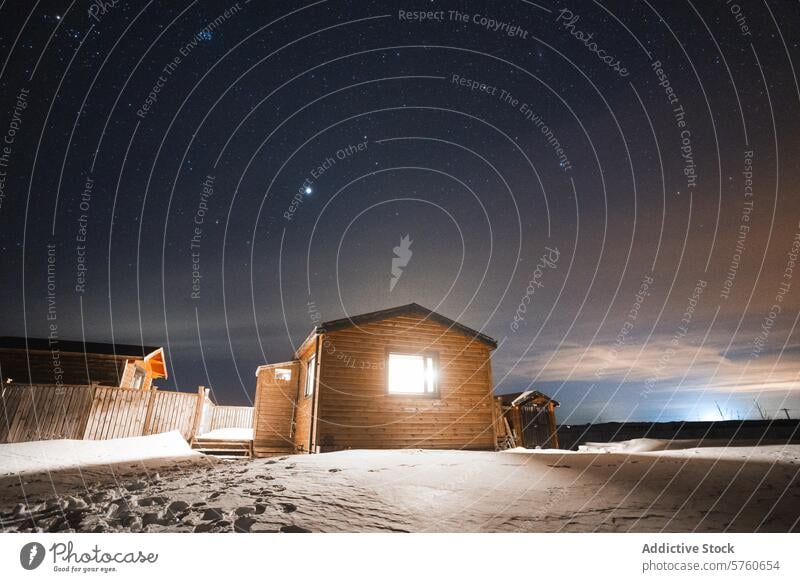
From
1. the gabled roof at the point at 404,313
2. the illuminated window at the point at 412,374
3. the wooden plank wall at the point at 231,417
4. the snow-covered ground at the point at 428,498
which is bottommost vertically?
the wooden plank wall at the point at 231,417

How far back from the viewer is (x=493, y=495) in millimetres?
4102

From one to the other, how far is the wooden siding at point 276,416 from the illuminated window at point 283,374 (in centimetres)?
10

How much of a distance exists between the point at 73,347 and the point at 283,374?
568 inches

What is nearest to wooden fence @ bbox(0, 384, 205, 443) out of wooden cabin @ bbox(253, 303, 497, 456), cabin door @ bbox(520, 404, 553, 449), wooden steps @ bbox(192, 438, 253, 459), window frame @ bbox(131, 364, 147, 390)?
wooden steps @ bbox(192, 438, 253, 459)

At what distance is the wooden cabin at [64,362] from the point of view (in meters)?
18.4

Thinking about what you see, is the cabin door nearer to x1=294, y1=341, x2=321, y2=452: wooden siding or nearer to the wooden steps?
x1=294, y1=341, x2=321, y2=452: wooden siding

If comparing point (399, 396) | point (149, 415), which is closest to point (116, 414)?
point (149, 415)

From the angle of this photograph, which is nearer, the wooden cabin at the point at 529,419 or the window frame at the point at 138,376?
the wooden cabin at the point at 529,419

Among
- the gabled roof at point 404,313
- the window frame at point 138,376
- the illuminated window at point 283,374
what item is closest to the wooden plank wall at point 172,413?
the illuminated window at point 283,374

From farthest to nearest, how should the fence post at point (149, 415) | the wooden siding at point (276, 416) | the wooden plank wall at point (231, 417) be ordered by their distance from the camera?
the wooden plank wall at point (231, 417) → the wooden siding at point (276, 416) → the fence post at point (149, 415)

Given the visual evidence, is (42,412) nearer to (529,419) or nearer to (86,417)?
(86,417)

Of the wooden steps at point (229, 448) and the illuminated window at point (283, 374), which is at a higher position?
the illuminated window at point (283, 374)

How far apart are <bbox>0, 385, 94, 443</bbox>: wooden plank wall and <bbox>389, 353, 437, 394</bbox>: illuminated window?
953cm

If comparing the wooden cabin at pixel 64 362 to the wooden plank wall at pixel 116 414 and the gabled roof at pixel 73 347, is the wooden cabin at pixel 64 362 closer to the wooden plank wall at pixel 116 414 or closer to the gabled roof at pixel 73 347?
the gabled roof at pixel 73 347
